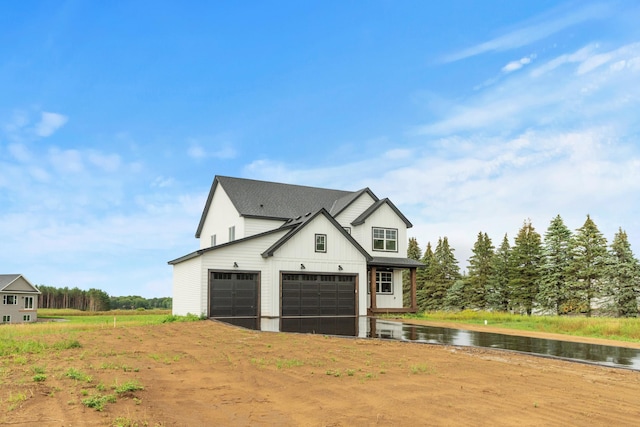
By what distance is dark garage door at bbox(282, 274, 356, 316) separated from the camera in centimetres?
2794

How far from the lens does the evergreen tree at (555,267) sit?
48000 mm

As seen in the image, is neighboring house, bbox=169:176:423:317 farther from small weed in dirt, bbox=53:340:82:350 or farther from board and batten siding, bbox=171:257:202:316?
small weed in dirt, bbox=53:340:82:350

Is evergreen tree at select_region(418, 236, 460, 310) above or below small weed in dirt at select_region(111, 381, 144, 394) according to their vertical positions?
above

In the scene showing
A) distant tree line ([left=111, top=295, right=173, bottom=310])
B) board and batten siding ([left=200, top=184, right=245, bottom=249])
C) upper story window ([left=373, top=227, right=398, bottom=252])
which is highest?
board and batten siding ([left=200, top=184, right=245, bottom=249])

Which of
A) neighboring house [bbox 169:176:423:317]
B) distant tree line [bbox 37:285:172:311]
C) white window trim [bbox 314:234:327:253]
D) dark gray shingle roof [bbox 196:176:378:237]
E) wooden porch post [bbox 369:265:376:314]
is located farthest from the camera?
distant tree line [bbox 37:285:172:311]

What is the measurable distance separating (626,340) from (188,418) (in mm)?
17645

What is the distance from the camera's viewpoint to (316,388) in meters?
9.23

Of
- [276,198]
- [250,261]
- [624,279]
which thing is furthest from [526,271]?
[250,261]

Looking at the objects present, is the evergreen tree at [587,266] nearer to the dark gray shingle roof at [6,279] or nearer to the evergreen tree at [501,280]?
the evergreen tree at [501,280]

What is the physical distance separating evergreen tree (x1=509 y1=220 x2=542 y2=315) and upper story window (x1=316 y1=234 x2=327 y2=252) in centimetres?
3034

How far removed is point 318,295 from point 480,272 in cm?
3495

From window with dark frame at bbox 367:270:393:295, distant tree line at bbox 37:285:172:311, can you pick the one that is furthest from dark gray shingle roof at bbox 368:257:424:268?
distant tree line at bbox 37:285:172:311

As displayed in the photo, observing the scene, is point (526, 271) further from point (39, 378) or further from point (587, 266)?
point (39, 378)

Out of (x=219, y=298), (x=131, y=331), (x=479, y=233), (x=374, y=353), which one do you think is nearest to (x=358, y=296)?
(x=219, y=298)
